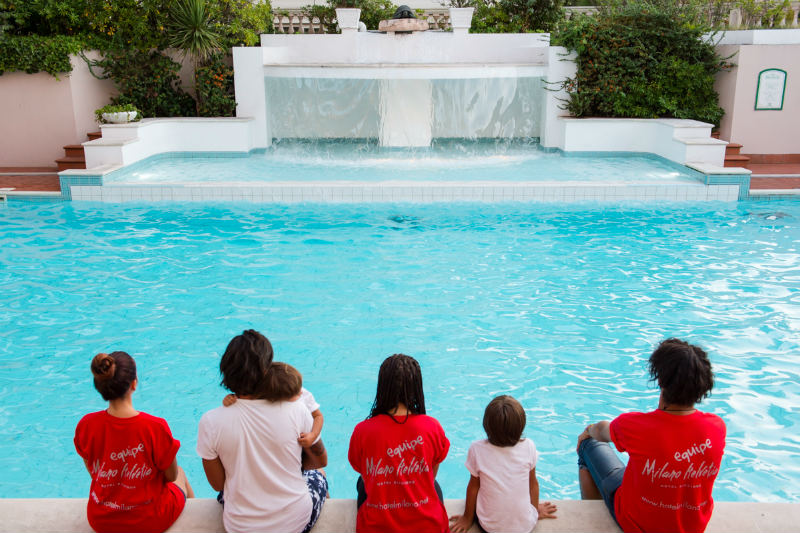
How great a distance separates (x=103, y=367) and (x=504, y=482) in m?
1.46

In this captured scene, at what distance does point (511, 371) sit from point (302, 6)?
13464 millimetres

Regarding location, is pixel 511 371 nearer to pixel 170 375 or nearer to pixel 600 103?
pixel 170 375

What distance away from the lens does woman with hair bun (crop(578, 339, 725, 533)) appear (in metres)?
2.42

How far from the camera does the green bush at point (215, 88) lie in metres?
13.0

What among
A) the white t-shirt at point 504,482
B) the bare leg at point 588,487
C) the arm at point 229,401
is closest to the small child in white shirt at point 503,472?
the white t-shirt at point 504,482

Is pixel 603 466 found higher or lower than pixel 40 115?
lower

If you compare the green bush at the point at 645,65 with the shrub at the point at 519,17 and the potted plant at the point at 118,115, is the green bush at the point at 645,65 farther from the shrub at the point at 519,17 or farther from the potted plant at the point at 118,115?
the potted plant at the point at 118,115

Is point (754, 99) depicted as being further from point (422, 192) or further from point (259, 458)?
point (259, 458)

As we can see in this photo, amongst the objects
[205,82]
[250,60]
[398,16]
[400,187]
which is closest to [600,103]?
[398,16]

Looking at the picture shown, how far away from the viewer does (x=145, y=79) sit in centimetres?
1314

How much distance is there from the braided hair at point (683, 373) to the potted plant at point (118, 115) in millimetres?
10792

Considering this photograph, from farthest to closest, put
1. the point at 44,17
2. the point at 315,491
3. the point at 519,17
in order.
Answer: the point at 519,17, the point at 44,17, the point at 315,491

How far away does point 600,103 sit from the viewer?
42.3ft

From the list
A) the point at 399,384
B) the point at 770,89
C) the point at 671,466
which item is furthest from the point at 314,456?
the point at 770,89
